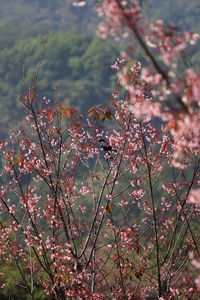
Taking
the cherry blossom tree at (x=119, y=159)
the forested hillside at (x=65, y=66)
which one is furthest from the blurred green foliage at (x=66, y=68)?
the cherry blossom tree at (x=119, y=159)

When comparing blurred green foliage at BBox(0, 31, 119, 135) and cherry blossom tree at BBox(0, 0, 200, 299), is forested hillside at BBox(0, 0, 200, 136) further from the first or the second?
cherry blossom tree at BBox(0, 0, 200, 299)

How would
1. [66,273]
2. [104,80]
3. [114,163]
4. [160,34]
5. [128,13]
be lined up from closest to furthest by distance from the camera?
[128,13] → [160,34] → [66,273] → [114,163] → [104,80]

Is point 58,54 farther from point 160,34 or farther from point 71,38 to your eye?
point 160,34

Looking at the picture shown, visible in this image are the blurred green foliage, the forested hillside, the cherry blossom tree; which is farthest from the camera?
the forested hillside

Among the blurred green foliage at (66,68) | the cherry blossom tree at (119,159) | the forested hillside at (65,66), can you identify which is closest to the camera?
the cherry blossom tree at (119,159)

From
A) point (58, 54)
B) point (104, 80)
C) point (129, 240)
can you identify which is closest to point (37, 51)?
point (58, 54)

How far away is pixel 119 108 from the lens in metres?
6.20

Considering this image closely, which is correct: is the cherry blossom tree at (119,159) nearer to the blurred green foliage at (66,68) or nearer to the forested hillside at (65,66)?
the blurred green foliage at (66,68)

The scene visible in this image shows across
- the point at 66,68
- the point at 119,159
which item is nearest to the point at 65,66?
the point at 66,68

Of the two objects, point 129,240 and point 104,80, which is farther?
point 104,80

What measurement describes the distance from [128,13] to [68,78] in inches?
5891

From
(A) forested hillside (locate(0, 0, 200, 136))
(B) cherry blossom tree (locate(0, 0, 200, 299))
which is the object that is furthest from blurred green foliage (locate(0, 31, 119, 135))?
(B) cherry blossom tree (locate(0, 0, 200, 299))

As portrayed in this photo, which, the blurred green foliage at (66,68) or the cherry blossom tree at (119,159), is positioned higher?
the blurred green foliage at (66,68)

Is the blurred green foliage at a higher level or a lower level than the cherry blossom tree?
higher
